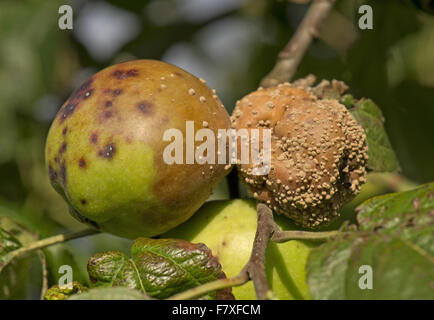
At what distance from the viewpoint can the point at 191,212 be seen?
3.83 feet

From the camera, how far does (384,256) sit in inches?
35.5

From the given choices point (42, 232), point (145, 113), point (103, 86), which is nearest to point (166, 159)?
point (145, 113)

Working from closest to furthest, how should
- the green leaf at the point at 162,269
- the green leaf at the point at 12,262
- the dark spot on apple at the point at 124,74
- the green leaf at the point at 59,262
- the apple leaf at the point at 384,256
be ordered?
the apple leaf at the point at 384,256, the green leaf at the point at 162,269, the dark spot on apple at the point at 124,74, the green leaf at the point at 12,262, the green leaf at the point at 59,262

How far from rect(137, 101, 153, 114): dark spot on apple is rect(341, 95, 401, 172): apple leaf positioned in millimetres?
544

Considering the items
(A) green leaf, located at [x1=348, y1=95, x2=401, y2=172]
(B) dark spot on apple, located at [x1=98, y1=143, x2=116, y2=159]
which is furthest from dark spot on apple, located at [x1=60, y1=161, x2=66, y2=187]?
(A) green leaf, located at [x1=348, y1=95, x2=401, y2=172]

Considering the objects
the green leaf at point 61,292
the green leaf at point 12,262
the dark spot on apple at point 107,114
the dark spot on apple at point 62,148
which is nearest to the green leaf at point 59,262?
the green leaf at point 12,262

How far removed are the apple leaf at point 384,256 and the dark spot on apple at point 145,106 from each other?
0.42 meters

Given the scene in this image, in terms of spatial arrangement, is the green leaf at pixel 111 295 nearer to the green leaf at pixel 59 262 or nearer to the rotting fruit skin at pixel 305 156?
the rotting fruit skin at pixel 305 156

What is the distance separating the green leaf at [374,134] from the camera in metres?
1.35

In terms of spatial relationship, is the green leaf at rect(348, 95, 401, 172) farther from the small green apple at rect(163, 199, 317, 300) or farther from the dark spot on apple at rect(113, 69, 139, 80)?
the dark spot on apple at rect(113, 69, 139, 80)

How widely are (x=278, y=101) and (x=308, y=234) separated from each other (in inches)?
13.5

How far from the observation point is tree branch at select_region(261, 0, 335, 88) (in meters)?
1.44

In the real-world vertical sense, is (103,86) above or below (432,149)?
above
